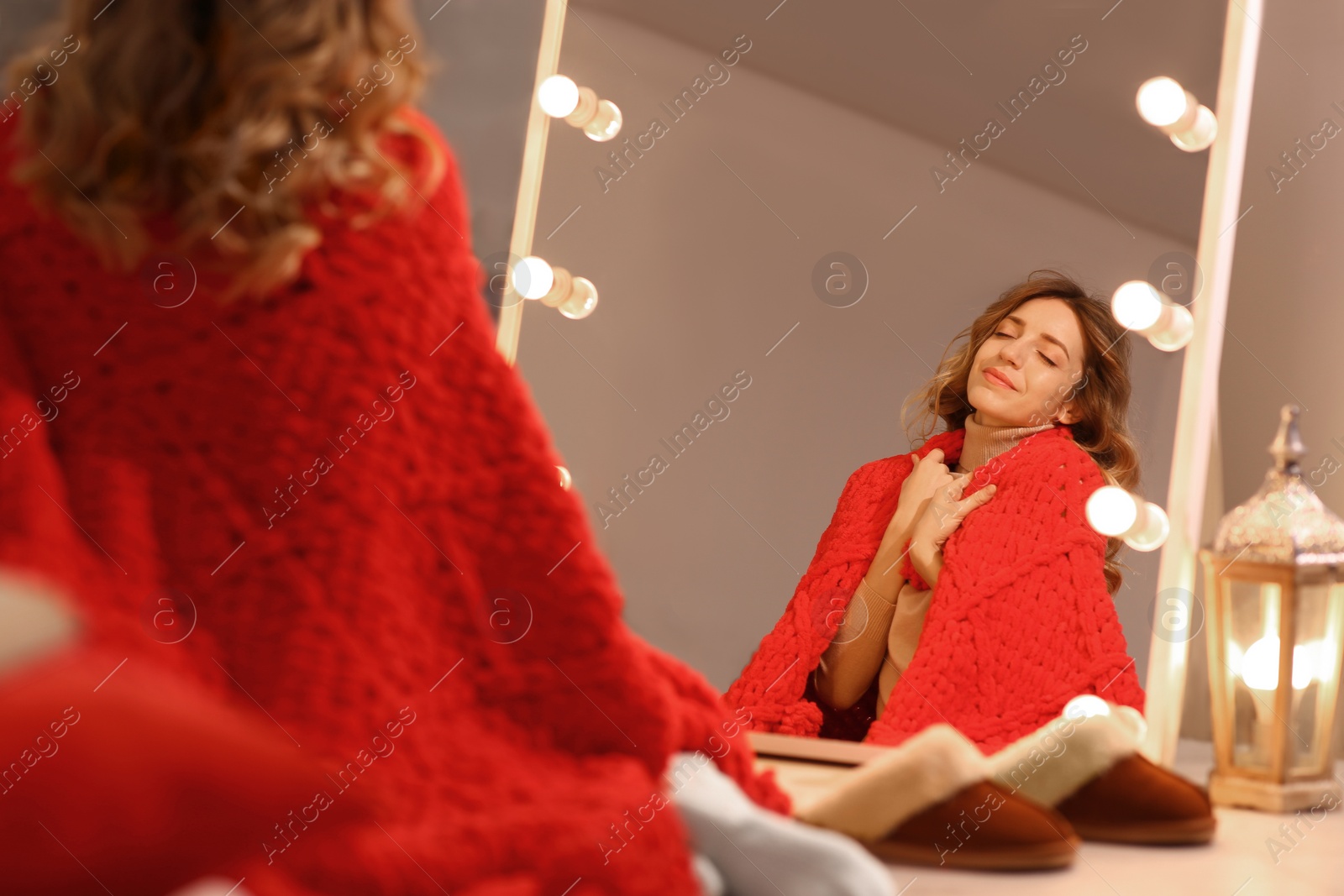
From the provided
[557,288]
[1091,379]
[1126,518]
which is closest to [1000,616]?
[1126,518]

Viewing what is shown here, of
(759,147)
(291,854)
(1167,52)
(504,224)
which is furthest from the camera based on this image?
(504,224)

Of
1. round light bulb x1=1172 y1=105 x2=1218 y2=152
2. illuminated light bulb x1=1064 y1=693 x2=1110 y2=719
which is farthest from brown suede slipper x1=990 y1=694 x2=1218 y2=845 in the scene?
round light bulb x1=1172 y1=105 x2=1218 y2=152

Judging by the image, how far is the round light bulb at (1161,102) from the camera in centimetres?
124

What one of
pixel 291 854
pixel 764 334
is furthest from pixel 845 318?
pixel 291 854

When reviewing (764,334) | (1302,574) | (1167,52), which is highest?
(1167,52)

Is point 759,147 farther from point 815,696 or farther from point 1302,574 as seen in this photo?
point 1302,574

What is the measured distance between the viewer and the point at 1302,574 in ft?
3.78

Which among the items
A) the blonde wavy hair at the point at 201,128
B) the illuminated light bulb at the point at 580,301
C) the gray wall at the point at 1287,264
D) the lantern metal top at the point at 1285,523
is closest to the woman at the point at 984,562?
the lantern metal top at the point at 1285,523

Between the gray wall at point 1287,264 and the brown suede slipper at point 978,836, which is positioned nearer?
the brown suede slipper at point 978,836

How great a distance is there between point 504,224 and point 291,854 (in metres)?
1.16

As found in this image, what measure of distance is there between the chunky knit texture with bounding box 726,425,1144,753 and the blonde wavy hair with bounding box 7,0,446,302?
2.33 ft

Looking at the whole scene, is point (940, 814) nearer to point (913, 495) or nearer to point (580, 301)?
point (913, 495)

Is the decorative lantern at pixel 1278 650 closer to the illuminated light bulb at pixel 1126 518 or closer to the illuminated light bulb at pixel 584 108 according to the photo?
the illuminated light bulb at pixel 1126 518

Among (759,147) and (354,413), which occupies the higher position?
(759,147)
